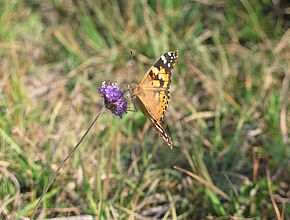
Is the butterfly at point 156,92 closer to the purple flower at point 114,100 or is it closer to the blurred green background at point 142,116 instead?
the purple flower at point 114,100

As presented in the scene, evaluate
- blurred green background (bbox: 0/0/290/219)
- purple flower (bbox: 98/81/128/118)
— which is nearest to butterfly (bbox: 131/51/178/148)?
purple flower (bbox: 98/81/128/118)

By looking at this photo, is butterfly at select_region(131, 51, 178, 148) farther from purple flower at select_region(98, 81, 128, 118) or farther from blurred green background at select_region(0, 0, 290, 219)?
blurred green background at select_region(0, 0, 290, 219)

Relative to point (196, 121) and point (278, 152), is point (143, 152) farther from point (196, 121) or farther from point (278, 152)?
point (278, 152)

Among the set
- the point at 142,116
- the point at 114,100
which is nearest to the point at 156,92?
the point at 114,100

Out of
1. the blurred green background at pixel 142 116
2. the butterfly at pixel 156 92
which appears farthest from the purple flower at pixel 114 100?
the blurred green background at pixel 142 116

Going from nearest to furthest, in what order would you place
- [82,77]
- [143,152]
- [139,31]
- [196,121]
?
[143,152], [196,121], [82,77], [139,31]

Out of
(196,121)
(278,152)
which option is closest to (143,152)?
(196,121)
